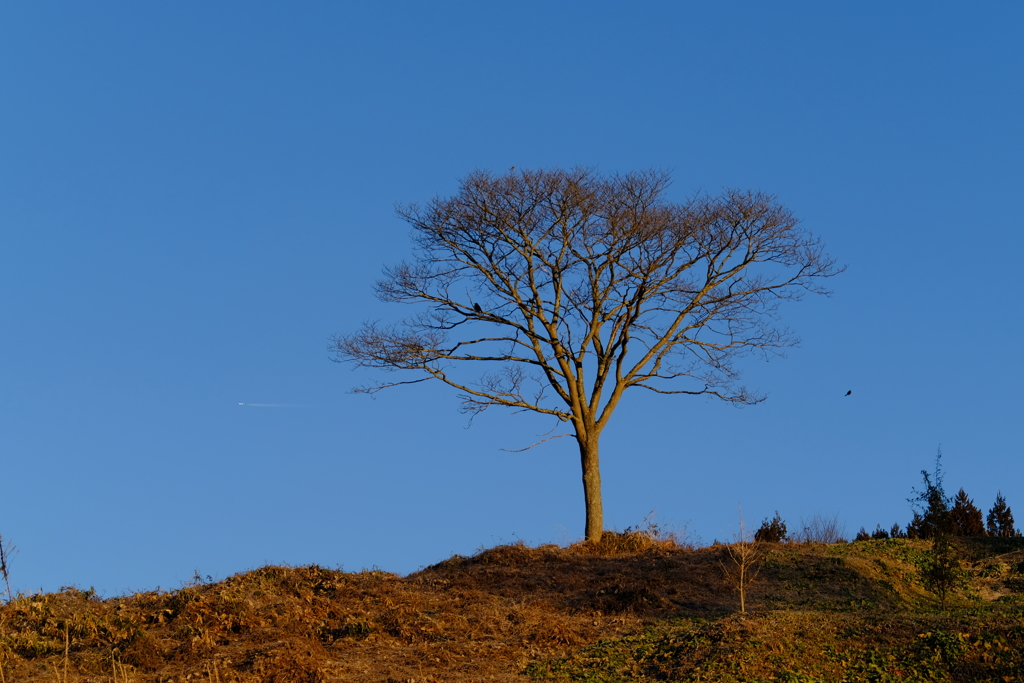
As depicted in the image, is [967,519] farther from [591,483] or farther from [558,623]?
[558,623]

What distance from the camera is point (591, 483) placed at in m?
19.2

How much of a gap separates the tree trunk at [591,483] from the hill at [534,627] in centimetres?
306

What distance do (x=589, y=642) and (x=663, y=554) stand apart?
6065mm

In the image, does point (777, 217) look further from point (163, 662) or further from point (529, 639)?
point (163, 662)

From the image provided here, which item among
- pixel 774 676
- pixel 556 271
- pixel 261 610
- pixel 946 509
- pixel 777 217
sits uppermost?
pixel 777 217

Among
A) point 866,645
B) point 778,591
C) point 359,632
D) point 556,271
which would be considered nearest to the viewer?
point 866,645

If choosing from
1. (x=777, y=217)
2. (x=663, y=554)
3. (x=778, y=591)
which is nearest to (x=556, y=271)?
(x=777, y=217)

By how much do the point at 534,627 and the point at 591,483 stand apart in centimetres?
830

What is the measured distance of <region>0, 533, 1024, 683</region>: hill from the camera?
9.61 meters

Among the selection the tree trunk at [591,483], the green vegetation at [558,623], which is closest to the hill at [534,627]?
the green vegetation at [558,623]

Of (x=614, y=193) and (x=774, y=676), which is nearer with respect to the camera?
(x=774, y=676)

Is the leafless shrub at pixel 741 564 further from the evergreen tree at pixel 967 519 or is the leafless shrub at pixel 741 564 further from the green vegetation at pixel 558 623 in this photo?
the evergreen tree at pixel 967 519

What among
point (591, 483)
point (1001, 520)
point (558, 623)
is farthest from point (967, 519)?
point (558, 623)

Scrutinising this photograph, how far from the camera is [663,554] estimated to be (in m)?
16.5
